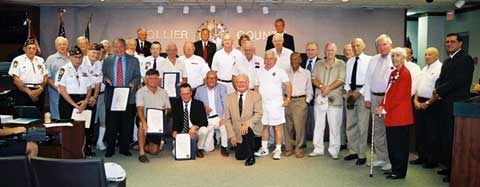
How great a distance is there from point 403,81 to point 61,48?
438cm

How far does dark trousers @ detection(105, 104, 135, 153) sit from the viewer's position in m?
6.71

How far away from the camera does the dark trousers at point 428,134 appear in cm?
599

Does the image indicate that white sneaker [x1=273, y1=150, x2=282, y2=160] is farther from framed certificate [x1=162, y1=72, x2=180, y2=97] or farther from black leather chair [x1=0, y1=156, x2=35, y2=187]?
black leather chair [x1=0, y1=156, x2=35, y2=187]

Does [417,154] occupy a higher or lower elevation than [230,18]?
lower

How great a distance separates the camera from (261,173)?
5809 millimetres

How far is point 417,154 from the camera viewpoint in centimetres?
682

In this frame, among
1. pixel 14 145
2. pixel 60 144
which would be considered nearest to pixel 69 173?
pixel 14 145

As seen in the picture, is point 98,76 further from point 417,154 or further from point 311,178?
point 417,154

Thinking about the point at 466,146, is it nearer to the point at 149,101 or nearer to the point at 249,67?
the point at 249,67

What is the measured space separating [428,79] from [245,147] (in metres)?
2.39

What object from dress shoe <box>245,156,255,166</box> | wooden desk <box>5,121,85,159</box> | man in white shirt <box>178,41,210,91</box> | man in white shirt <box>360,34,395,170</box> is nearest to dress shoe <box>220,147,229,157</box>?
dress shoe <box>245,156,255,166</box>

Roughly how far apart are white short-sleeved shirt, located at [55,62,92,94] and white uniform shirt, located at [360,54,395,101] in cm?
349

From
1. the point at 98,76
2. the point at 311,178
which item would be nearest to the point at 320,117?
the point at 311,178

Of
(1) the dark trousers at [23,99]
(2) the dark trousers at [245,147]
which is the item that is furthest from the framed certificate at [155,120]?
(1) the dark trousers at [23,99]
